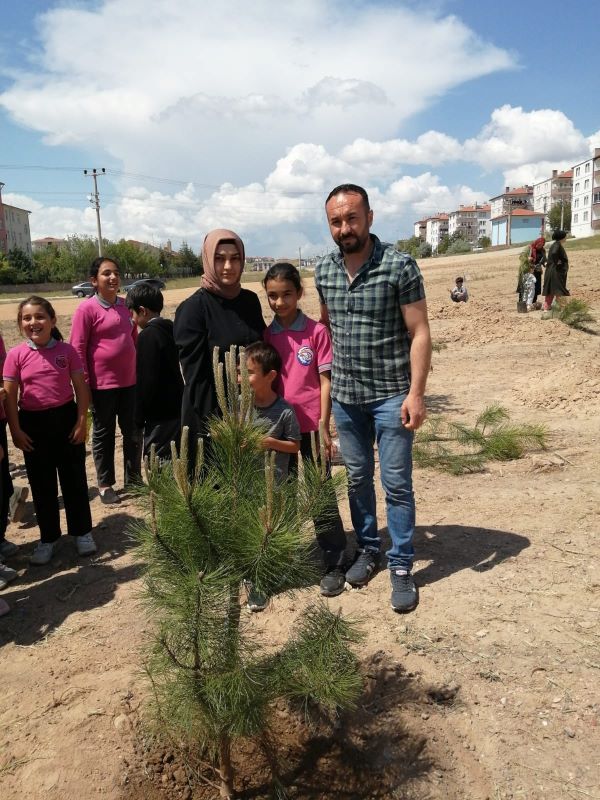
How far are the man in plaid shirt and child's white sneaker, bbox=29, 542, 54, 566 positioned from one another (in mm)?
1974

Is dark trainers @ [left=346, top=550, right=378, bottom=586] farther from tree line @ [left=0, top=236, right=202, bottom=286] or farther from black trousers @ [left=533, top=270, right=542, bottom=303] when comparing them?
tree line @ [left=0, top=236, right=202, bottom=286]

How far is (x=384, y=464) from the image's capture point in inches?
113

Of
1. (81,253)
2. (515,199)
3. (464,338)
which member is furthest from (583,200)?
(464,338)

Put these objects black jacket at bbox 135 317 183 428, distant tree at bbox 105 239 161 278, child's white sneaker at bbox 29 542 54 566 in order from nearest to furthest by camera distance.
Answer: black jacket at bbox 135 317 183 428, child's white sneaker at bbox 29 542 54 566, distant tree at bbox 105 239 161 278

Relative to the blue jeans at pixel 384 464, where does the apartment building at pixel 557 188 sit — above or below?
above

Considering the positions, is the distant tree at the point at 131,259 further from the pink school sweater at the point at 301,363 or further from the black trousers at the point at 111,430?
the pink school sweater at the point at 301,363

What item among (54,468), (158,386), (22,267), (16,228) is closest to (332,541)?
(158,386)

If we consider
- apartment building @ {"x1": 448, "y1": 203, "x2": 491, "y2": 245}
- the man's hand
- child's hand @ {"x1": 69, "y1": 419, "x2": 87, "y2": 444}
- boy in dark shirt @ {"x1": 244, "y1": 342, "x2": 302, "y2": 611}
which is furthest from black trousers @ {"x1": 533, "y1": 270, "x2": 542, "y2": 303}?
apartment building @ {"x1": 448, "y1": 203, "x2": 491, "y2": 245}

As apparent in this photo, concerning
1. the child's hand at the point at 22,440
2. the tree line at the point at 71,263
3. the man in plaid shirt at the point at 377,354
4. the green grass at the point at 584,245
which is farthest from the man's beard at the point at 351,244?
the tree line at the point at 71,263

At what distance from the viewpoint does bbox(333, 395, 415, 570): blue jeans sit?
110 inches

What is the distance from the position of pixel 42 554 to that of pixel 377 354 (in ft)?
7.92

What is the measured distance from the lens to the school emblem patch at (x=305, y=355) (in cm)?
290

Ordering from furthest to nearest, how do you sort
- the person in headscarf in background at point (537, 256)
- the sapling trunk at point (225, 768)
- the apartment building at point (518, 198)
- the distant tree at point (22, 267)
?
the apartment building at point (518, 198)
the distant tree at point (22, 267)
the person in headscarf in background at point (537, 256)
the sapling trunk at point (225, 768)

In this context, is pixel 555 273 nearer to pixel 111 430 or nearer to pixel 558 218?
pixel 111 430
